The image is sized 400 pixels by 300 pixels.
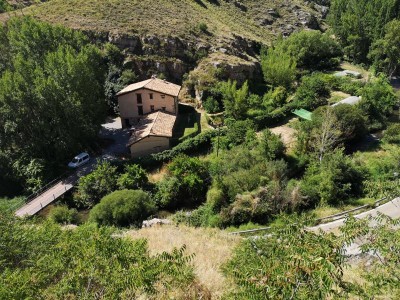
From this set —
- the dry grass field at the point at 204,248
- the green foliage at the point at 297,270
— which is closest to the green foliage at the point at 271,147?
the dry grass field at the point at 204,248

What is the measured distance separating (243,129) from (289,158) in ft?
23.1

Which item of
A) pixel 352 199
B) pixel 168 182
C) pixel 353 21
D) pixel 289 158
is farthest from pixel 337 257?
pixel 353 21

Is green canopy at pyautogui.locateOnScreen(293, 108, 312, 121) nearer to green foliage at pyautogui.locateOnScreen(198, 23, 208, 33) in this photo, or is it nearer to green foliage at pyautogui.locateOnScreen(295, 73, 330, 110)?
green foliage at pyautogui.locateOnScreen(295, 73, 330, 110)

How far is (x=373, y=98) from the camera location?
137 ft

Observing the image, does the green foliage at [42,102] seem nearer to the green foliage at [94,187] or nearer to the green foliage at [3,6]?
the green foliage at [94,187]

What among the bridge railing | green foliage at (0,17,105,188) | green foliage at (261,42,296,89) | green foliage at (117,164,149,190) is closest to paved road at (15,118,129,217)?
the bridge railing

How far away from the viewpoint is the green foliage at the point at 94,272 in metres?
7.90

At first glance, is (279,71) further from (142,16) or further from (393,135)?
(142,16)

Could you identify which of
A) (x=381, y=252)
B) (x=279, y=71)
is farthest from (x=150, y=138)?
(x=381, y=252)

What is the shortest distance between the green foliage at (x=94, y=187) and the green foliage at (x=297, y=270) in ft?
83.4

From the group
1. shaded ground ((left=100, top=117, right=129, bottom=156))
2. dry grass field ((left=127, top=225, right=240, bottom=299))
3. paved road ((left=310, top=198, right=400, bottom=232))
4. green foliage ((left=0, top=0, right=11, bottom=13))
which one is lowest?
shaded ground ((left=100, top=117, right=129, bottom=156))

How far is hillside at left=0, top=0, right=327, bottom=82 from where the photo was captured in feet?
176

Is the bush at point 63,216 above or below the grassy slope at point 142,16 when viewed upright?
below

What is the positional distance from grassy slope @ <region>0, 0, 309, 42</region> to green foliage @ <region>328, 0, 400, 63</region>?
18354 mm
